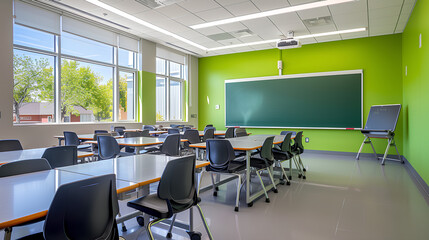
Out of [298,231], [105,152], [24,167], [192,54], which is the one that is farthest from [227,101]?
[24,167]

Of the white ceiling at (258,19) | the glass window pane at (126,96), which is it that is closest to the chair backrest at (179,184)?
the white ceiling at (258,19)

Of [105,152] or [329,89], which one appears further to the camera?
[329,89]

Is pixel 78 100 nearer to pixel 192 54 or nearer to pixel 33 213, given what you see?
pixel 192 54

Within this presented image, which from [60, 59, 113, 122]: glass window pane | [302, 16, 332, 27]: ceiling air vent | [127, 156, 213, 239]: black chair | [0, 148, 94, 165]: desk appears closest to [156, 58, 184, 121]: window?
[60, 59, 113, 122]: glass window pane

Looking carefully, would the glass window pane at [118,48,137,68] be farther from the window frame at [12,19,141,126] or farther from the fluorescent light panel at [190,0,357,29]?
the fluorescent light panel at [190,0,357,29]

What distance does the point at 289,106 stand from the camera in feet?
27.9

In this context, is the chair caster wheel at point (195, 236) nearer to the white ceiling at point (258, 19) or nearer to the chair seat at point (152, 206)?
the chair seat at point (152, 206)

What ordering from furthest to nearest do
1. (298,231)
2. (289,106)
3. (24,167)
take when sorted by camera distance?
1. (289,106)
2. (298,231)
3. (24,167)

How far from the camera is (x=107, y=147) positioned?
3998 millimetres

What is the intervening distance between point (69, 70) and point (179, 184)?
5783 mm

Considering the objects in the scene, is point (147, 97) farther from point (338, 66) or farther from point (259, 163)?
Result: point (338, 66)

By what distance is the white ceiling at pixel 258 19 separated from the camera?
5.44 metres

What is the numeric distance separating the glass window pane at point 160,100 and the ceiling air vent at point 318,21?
16.7ft

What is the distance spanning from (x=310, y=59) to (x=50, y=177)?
8033 mm
